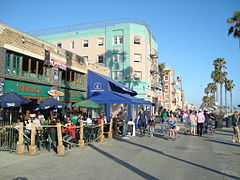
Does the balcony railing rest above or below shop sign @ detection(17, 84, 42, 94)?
above

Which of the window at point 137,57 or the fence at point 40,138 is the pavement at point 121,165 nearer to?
the fence at point 40,138

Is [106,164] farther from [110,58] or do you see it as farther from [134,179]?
[110,58]

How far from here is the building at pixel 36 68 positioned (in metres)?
13.5

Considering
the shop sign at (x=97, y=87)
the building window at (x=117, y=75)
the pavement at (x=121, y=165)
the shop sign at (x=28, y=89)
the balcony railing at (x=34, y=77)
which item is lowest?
the pavement at (x=121, y=165)

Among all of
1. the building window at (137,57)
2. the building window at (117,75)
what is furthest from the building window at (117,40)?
the building window at (117,75)

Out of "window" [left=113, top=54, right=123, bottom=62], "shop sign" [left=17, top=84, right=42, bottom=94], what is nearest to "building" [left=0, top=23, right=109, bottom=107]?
"shop sign" [left=17, top=84, right=42, bottom=94]

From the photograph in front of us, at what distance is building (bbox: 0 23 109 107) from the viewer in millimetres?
13523

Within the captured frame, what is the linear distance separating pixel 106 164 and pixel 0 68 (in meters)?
9.47

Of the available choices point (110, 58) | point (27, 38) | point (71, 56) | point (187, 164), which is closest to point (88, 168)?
point (187, 164)

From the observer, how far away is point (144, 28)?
34.0 metres

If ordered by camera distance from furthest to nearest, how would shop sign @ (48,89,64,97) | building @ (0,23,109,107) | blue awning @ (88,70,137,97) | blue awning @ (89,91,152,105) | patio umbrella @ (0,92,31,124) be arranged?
blue awning @ (88,70,137,97)
shop sign @ (48,89,64,97)
blue awning @ (89,91,152,105)
building @ (0,23,109,107)
patio umbrella @ (0,92,31,124)

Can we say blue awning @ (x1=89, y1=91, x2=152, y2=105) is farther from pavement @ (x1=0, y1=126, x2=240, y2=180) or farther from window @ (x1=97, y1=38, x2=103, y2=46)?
window @ (x1=97, y1=38, x2=103, y2=46)

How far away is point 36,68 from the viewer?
53.2ft

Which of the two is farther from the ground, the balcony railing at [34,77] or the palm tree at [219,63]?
the palm tree at [219,63]
